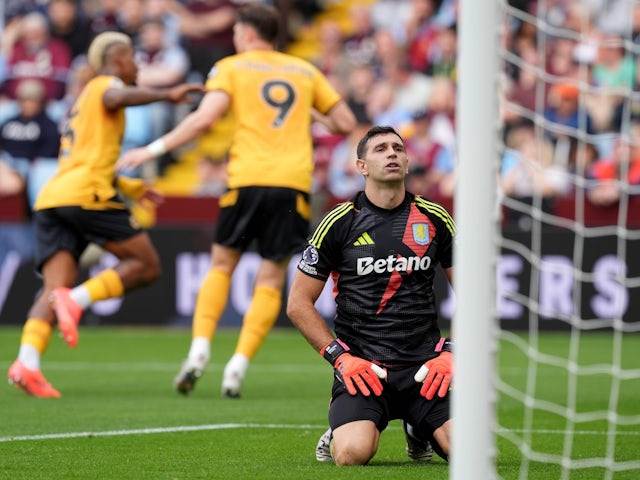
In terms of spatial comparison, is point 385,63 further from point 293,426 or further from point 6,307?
point 293,426

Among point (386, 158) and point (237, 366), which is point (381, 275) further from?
point (237, 366)

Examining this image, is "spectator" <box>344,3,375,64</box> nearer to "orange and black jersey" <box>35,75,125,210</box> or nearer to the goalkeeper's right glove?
"orange and black jersey" <box>35,75,125,210</box>

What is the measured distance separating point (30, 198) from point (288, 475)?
10.6m

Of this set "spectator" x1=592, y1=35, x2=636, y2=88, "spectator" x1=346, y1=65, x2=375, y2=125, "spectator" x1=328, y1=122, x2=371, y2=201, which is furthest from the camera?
"spectator" x1=346, y1=65, x2=375, y2=125

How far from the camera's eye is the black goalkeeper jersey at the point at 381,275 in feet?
20.0

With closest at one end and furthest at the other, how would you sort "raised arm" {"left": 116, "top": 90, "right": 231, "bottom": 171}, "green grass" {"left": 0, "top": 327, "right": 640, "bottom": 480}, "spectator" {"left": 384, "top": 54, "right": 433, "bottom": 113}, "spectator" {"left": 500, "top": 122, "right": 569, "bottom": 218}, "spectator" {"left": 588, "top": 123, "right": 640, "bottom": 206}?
"green grass" {"left": 0, "top": 327, "right": 640, "bottom": 480}, "raised arm" {"left": 116, "top": 90, "right": 231, "bottom": 171}, "spectator" {"left": 588, "top": 123, "right": 640, "bottom": 206}, "spectator" {"left": 500, "top": 122, "right": 569, "bottom": 218}, "spectator" {"left": 384, "top": 54, "right": 433, "bottom": 113}

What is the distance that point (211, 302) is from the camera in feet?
29.6

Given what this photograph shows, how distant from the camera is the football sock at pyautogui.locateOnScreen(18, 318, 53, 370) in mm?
8633

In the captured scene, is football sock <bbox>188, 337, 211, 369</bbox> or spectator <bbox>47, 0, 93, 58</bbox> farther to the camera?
spectator <bbox>47, 0, 93, 58</bbox>

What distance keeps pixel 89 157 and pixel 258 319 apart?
5.10 feet

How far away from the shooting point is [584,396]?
29.5 ft

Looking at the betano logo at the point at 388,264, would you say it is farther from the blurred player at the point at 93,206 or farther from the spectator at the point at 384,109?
the spectator at the point at 384,109

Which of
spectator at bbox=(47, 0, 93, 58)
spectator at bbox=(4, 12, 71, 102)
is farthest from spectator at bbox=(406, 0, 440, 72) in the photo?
spectator at bbox=(4, 12, 71, 102)

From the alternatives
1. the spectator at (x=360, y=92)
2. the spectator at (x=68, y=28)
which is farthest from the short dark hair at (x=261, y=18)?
the spectator at (x=68, y=28)
